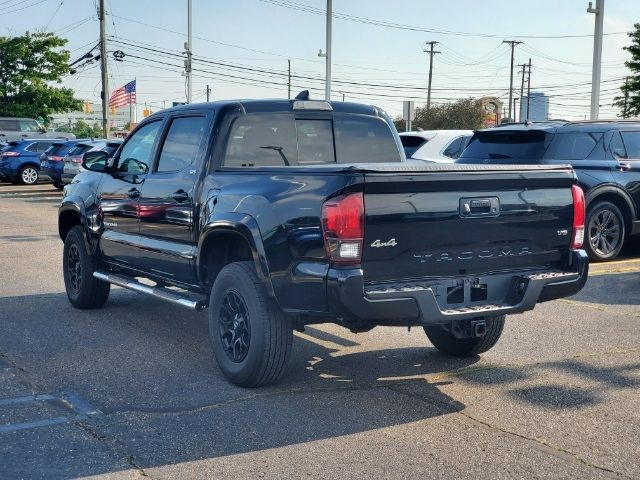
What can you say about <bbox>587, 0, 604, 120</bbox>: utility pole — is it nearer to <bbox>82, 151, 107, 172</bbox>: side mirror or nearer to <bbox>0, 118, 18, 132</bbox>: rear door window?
<bbox>82, 151, 107, 172</bbox>: side mirror

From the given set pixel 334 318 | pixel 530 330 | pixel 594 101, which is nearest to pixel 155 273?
pixel 334 318

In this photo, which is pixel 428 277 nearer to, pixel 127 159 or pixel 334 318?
pixel 334 318

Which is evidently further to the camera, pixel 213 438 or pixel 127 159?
pixel 127 159

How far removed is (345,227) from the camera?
15.7ft

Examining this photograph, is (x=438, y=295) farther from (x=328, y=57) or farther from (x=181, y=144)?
(x=328, y=57)

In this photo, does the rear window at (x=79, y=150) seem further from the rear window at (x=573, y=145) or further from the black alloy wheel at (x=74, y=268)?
the black alloy wheel at (x=74, y=268)

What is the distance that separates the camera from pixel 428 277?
5.12 metres

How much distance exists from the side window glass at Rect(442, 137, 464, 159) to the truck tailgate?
841 cm

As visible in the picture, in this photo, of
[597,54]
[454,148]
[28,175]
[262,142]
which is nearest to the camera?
[262,142]

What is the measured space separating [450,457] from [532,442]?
0.53 m

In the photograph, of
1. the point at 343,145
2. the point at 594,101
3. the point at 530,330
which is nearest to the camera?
the point at 343,145

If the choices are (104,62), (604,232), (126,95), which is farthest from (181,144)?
(126,95)

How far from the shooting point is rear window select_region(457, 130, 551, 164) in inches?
440

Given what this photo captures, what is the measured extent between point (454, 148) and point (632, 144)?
3244 millimetres
